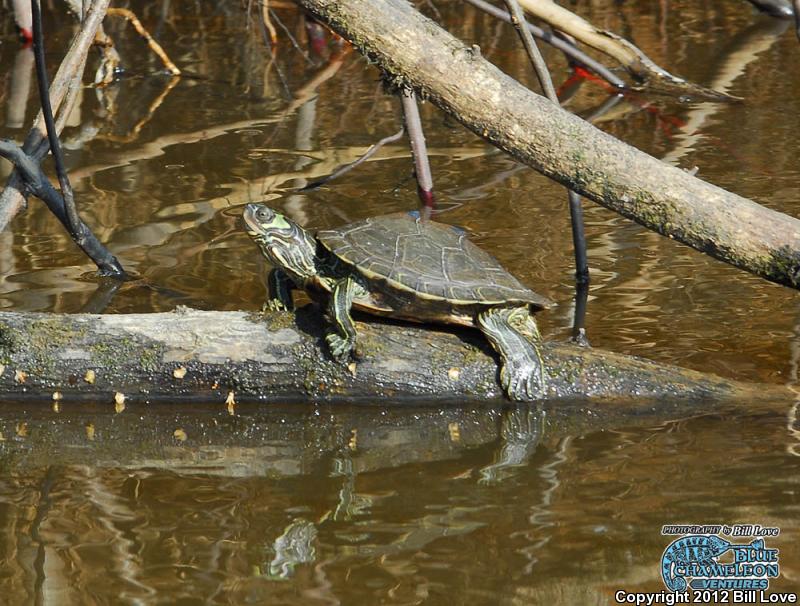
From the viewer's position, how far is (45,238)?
274 inches


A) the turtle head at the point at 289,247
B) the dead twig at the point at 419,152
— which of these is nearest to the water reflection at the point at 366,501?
the turtle head at the point at 289,247

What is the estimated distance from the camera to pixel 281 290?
5027 mm

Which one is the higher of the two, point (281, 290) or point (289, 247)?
point (289, 247)

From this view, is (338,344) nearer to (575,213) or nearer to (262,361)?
(262,361)

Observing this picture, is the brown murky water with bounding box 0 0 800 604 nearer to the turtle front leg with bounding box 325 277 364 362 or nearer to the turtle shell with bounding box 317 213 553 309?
the turtle front leg with bounding box 325 277 364 362

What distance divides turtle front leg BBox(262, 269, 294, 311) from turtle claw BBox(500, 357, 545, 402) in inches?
39.0

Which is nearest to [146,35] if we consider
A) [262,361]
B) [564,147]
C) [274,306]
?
[274,306]

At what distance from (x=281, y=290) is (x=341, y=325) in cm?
60

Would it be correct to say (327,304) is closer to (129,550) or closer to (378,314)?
(378,314)

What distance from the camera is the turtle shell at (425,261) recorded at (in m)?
4.61

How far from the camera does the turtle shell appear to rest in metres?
4.61

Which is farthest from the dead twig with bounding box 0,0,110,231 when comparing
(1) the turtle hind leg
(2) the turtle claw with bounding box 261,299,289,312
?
(1) the turtle hind leg

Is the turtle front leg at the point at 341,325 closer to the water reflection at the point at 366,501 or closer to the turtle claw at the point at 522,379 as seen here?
the water reflection at the point at 366,501

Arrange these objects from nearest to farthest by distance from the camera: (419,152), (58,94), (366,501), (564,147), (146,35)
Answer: (366,501), (564,147), (58,94), (419,152), (146,35)
